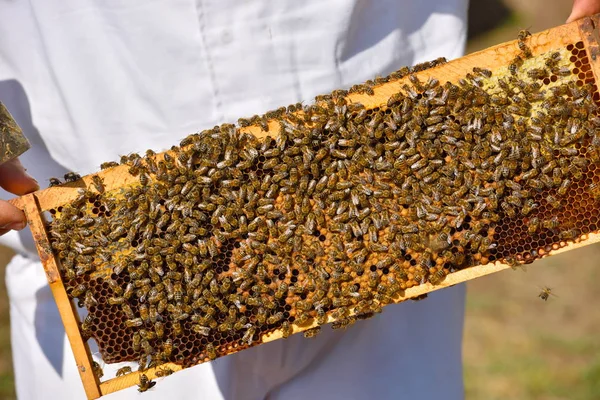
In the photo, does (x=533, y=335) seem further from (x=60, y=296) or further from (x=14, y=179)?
(x=14, y=179)

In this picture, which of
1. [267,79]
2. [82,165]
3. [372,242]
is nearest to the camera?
[372,242]

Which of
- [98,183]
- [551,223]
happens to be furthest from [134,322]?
[551,223]

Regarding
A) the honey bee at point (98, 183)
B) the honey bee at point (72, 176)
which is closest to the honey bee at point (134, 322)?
the honey bee at point (98, 183)

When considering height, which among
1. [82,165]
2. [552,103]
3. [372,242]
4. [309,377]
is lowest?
[309,377]

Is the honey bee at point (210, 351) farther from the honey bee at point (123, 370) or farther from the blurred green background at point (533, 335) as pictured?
the blurred green background at point (533, 335)

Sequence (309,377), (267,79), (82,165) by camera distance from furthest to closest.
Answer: (309,377)
(82,165)
(267,79)

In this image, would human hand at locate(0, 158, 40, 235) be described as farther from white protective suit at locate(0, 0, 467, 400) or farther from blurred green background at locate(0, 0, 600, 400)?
blurred green background at locate(0, 0, 600, 400)

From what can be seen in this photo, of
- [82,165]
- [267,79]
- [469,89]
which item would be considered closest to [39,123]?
[82,165]

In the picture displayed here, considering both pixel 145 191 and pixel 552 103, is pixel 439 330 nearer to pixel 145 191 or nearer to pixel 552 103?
pixel 552 103
